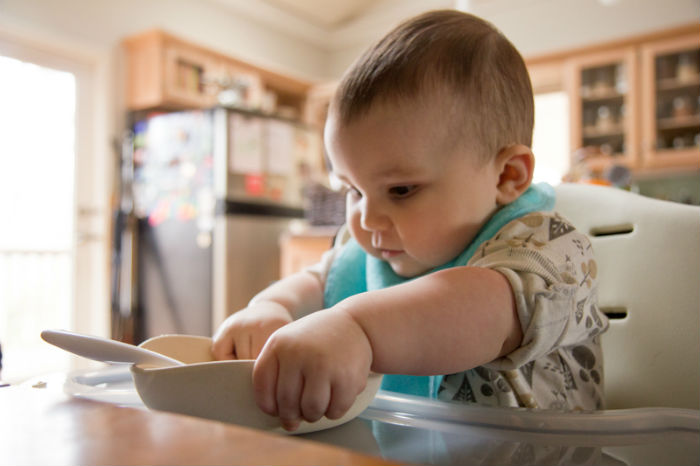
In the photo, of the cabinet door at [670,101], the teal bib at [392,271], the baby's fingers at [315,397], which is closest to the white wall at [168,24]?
the cabinet door at [670,101]

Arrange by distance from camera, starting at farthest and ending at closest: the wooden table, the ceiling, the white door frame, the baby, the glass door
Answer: the ceiling
the white door frame
the glass door
the baby
the wooden table

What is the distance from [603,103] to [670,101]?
0.45m

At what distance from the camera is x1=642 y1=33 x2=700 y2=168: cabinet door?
4.07m

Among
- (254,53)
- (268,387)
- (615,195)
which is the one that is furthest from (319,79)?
(268,387)

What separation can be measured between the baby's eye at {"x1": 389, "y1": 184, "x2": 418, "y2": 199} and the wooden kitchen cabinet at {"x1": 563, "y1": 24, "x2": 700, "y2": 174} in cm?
399

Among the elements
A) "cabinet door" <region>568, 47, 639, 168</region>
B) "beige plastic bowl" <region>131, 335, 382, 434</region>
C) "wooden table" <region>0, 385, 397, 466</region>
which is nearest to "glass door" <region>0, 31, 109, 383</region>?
"cabinet door" <region>568, 47, 639, 168</region>

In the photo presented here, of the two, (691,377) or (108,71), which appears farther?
(108,71)

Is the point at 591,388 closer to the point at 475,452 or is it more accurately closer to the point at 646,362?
the point at 646,362

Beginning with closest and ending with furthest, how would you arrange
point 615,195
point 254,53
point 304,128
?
point 615,195 < point 304,128 < point 254,53

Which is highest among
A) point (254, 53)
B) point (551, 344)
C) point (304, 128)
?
point (254, 53)

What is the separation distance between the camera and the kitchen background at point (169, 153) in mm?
3551

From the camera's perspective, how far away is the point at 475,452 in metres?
0.27

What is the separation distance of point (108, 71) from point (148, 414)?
4.20 m

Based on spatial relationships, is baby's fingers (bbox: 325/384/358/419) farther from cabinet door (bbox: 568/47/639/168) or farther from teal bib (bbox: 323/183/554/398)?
cabinet door (bbox: 568/47/639/168)
